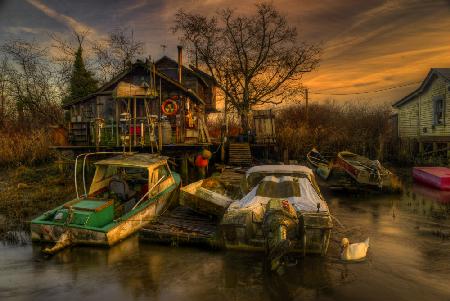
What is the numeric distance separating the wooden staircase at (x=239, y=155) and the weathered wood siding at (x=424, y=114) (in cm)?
1398

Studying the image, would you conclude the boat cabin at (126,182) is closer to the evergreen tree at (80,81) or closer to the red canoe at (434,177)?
the red canoe at (434,177)

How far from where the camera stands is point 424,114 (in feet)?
94.8

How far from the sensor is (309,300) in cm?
657

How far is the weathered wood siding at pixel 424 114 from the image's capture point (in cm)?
2558

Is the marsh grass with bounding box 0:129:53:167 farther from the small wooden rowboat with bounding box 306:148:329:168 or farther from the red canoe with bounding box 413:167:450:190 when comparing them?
the red canoe with bounding box 413:167:450:190

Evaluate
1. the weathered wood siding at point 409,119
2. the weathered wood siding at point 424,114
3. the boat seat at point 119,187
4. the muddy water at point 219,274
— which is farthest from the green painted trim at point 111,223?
the weathered wood siding at point 409,119

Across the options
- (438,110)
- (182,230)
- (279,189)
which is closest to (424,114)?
(438,110)

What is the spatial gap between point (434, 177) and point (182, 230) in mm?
14735

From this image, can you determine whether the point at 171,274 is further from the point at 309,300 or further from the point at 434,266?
the point at 434,266

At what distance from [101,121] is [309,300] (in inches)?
628

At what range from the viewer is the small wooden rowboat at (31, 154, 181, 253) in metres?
9.38

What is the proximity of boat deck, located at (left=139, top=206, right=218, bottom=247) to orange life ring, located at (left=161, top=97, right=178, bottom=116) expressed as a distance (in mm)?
11769

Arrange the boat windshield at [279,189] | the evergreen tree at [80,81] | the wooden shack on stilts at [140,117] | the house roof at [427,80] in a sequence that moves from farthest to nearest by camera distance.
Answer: the evergreen tree at [80,81]
the house roof at [427,80]
the wooden shack on stilts at [140,117]
the boat windshield at [279,189]

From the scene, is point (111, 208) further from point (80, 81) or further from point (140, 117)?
point (80, 81)
